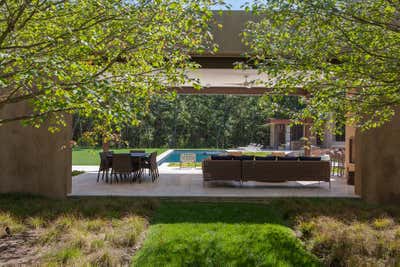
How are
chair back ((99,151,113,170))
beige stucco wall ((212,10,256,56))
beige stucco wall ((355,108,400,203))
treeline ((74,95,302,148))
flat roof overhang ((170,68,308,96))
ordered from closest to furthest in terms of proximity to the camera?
beige stucco wall ((355,108,400,203)) → beige stucco wall ((212,10,256,56)) → flat roof overhang ((170,68,308,96)) → chair back ((99,151,113,170)) → treeline ((74,95,302,148))

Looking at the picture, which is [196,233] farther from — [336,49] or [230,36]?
[230,36]

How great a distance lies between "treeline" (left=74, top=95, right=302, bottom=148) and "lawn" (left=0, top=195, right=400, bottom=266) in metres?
24.1

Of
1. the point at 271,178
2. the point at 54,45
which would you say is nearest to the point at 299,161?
the point at 271,178

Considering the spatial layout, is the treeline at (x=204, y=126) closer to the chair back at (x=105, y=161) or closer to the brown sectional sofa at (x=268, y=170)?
the chair back at (x=105, y=161)

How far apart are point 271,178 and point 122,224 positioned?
14.7ft

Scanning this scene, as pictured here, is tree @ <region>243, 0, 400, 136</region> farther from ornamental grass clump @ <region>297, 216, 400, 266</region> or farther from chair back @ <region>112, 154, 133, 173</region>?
chair back @ <region>112, 154, 133, 173</region>

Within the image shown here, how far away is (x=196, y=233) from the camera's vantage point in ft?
16.6

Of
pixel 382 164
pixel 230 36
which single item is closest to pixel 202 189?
pixel 230 36

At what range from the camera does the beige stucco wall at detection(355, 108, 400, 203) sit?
24.4 feet

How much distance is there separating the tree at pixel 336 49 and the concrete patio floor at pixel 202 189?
3.83m

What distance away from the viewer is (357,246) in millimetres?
4395

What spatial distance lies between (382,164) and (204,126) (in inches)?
968

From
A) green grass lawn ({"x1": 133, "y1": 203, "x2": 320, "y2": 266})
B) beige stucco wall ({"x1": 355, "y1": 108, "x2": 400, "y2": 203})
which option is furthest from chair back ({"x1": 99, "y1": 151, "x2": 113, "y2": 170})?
beige stucco wall ({"x1": 355, "y1": 108, "x2": 400, "y2": 203})

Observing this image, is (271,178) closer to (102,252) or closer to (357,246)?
(357,246)
